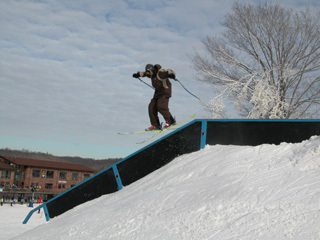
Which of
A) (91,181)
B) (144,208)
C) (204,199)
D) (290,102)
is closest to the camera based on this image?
(204,199)

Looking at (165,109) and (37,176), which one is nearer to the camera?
(165,109)

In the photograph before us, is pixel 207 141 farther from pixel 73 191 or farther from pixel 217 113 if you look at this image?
pixel 217 113

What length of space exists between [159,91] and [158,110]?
0.48m

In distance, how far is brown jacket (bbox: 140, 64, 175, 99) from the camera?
8164 millimetres

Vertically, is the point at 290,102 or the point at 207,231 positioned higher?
the point at 290,102

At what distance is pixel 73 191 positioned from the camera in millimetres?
7348

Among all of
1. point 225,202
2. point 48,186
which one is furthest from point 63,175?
point 225,202

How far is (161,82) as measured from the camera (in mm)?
8242

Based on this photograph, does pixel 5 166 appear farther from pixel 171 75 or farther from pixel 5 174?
pixel 171 75

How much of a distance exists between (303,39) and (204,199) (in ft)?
46.8

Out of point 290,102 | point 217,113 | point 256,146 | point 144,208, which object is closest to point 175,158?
point 256,146

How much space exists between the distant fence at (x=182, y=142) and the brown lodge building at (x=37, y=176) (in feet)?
155

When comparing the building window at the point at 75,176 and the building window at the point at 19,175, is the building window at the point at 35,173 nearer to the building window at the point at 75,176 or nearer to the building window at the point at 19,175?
the building window at the point at 19,175

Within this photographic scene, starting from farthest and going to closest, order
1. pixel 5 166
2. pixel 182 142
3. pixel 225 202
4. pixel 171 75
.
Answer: pixel 5 166 → pixel 171 75 → pixel 182 142 → pixel 225 202
